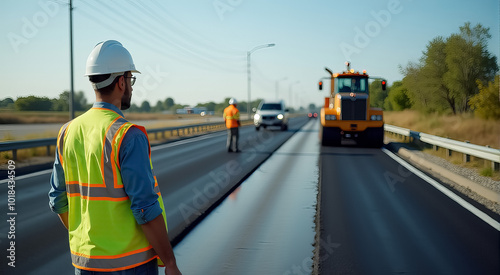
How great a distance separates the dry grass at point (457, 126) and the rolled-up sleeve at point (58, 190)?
17.8 m

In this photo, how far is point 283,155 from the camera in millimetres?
18453

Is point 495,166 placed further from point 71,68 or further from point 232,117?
point 71,68

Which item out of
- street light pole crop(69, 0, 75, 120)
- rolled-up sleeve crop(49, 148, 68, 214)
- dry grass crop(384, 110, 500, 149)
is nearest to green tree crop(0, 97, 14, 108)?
rolled-up sleeve crop(49, 148, 68, 214)

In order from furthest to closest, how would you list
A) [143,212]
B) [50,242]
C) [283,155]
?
[283,155] < [50,242] < [143,212]

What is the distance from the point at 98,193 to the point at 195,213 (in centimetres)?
565

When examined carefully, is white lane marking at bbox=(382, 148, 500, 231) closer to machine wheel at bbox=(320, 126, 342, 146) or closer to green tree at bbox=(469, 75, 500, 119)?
green tree at bbox=(469, 75, 500, 119)

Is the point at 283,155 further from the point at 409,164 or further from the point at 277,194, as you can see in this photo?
the point at 277,194

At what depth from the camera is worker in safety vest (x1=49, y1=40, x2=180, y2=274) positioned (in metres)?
2.31

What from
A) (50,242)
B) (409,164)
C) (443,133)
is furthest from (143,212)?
(443,133)

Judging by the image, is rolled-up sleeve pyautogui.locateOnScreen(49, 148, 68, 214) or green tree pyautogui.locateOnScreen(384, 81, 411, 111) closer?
rolled-up sleeve pyautogui.locateOnScreen(49, 148, 68, 214)

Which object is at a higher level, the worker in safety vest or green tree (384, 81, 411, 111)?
green tree (384, 81, 411, 111)

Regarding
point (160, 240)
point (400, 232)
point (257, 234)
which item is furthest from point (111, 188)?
point (400, 232)

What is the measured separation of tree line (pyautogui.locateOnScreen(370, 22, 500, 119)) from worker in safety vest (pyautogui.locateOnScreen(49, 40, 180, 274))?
55.4 feet

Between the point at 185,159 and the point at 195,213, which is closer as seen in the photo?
the point at 195,213
